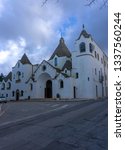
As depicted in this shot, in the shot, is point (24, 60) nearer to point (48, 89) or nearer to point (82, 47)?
point (48, 89)

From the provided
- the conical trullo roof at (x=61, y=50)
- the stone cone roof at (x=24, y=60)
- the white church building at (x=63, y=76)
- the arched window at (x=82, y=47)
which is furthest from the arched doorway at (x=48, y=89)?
the arched window at (x=82, y=47)

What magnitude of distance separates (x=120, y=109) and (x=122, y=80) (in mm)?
301

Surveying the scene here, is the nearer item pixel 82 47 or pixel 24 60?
pixel 82 47

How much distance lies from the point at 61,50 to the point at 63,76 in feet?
42.0

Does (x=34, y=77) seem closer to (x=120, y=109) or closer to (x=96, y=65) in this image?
(x=96, y=65)

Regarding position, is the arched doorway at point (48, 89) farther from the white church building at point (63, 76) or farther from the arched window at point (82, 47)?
the arched window at point (82, 47)

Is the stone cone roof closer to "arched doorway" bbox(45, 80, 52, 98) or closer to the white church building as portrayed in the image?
the white church building

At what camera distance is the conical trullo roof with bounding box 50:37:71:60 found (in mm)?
64500

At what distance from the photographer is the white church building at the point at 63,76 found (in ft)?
181

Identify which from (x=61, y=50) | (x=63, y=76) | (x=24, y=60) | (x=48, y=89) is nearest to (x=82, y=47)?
(x=63, y=76)

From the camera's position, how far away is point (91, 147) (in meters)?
8.35

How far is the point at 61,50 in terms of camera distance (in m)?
66.1

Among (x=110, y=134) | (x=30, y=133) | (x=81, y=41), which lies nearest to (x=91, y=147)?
(x=30, y=133)

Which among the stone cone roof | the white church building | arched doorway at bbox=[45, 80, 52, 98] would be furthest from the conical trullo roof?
arched doorway at bbox=[45, 80, 52, 98]
